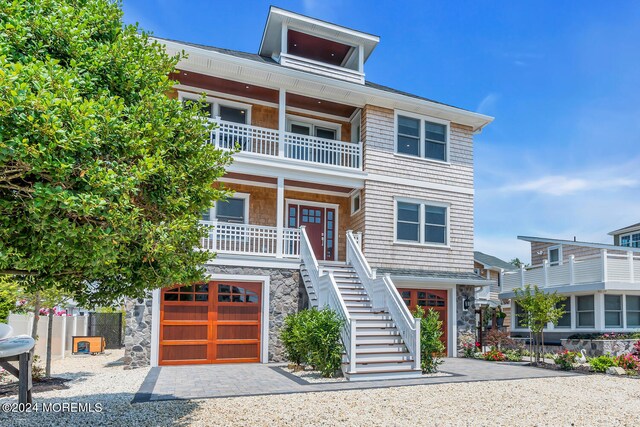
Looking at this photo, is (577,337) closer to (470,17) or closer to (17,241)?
(470,17)

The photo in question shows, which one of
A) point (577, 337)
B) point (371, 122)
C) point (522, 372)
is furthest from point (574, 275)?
point (371, 122)

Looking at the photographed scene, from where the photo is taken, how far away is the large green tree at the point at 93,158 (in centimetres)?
435

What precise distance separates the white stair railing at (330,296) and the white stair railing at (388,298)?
41.1 inches

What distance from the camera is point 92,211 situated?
4.66 meters

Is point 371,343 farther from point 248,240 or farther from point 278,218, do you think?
point 248,240

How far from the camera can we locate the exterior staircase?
10.5 meters

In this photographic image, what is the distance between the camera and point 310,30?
16203mm

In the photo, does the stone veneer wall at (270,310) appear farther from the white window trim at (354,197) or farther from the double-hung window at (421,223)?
the double-hung window at (421,223)

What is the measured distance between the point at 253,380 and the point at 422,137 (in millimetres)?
9924

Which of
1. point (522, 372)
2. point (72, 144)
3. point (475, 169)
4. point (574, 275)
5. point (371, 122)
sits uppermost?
point (371, 122)

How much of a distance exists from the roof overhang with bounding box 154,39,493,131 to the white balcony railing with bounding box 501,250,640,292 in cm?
725

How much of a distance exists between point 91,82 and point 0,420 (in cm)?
487

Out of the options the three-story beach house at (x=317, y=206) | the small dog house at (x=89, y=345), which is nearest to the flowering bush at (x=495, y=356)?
the three-story beach house at (x=317, y=206)

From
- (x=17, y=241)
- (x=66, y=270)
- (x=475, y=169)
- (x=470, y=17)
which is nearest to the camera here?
(x=17, y=241)
